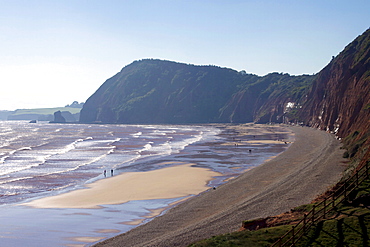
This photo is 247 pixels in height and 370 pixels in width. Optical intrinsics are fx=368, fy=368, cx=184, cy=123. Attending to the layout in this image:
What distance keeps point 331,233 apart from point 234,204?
42.7 ft

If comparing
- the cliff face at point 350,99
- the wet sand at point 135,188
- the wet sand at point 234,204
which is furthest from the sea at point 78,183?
the cliff face at point 350,99

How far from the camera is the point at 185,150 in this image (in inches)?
3012

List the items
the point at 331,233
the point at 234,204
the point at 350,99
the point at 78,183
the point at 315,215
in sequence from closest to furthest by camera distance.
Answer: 1. the point at 331,233
2. the point at 315,215
3. the point at 234,204
4. the point at 78,183
5. the point at 350,99

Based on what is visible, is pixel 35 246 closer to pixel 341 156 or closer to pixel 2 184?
pixel 2 184

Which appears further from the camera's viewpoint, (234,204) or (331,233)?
(234,204)

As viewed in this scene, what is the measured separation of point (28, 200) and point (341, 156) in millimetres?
37487

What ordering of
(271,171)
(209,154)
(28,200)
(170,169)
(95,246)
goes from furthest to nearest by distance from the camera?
(209,154), (170,169), (271,171), (28,200), (95,246)

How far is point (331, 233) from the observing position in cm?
1609

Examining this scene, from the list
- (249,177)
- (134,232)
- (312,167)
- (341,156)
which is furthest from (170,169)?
(134,232)

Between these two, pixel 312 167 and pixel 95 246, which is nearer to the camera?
pixel 95 246

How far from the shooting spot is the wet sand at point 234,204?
22.1 meters

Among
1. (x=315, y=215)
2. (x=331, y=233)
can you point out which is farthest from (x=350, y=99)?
(x=331, y=233)

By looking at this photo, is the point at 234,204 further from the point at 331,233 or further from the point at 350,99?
the point at 350,99

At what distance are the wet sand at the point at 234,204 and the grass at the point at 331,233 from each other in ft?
12.4
